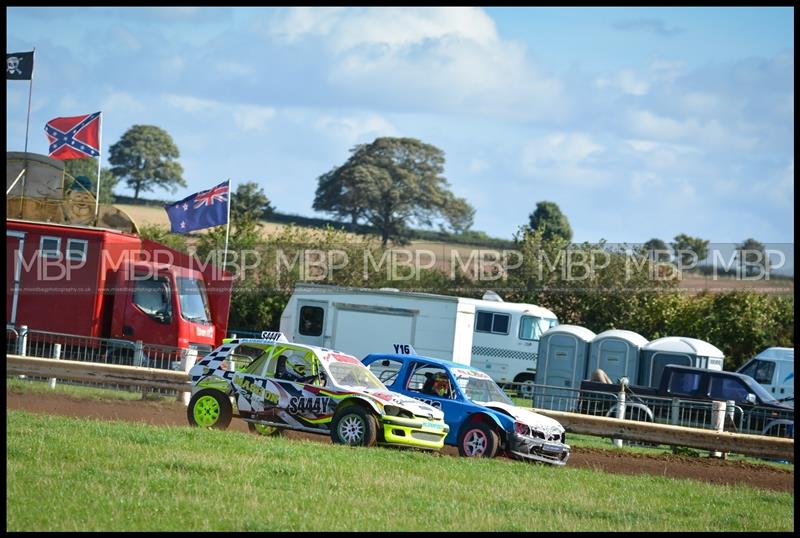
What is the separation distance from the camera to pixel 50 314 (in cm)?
2867

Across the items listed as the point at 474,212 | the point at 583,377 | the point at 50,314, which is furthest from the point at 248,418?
the point at 474,212

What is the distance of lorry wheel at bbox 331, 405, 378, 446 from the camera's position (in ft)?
56.9

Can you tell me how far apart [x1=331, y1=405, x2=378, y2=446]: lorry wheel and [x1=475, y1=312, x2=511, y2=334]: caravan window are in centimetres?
2073

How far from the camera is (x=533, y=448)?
1802cm

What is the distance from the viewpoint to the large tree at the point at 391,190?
289 ft

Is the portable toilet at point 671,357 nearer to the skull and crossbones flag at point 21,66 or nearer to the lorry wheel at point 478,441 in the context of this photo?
the lorry wheel at point 478,441

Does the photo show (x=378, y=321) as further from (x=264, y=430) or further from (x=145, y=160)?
(x=145, y=160)

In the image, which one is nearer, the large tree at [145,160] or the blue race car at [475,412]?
the blue race car at [475,412]

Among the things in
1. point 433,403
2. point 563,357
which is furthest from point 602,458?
point 563,357

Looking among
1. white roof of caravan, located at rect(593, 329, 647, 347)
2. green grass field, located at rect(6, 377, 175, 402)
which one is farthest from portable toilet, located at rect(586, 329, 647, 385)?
green grass field, located at rect(6, 377, 175, 402)

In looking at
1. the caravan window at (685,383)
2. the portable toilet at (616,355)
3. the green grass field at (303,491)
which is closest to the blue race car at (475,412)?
the green grass field at (303,491)

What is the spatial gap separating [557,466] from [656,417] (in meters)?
7.49

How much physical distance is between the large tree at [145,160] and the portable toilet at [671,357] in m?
77.9

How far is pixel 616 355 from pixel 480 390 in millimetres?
15907
